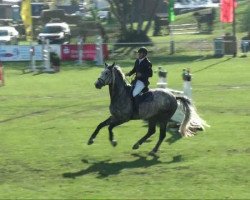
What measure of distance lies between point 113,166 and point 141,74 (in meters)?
2.62

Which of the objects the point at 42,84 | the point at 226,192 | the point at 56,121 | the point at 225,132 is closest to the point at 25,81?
the point at 42,84

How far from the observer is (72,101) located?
26375 mm

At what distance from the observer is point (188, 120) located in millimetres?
A: 16422

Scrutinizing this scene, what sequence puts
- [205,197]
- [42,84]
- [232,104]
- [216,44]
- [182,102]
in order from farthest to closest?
[216,44]
[42,84]
[232,104]
[182,102]
[205,197]

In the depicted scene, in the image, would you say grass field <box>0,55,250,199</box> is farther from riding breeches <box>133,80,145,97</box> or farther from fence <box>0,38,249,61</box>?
fence <box>0,38,249,61</box>

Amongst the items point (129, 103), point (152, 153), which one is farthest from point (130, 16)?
point (152, 153)

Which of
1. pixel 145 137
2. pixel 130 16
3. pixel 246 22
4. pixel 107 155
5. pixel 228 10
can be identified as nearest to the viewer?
pixel 107 155

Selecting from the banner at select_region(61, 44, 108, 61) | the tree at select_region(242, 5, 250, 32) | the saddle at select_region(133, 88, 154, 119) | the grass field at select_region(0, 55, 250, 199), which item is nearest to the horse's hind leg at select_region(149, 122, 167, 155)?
the grass field at select_region(0, 55, 250, 199)

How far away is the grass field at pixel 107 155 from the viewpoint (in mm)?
12125

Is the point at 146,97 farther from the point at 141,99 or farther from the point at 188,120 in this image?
the point at 188,120

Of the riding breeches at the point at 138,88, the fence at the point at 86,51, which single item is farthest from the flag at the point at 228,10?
the riding breeches at the point at 138,88

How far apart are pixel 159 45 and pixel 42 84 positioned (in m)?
21.6

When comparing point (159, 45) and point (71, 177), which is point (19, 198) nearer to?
point (71, 177)

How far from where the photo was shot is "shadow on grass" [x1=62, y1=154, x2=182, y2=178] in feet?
44.2
